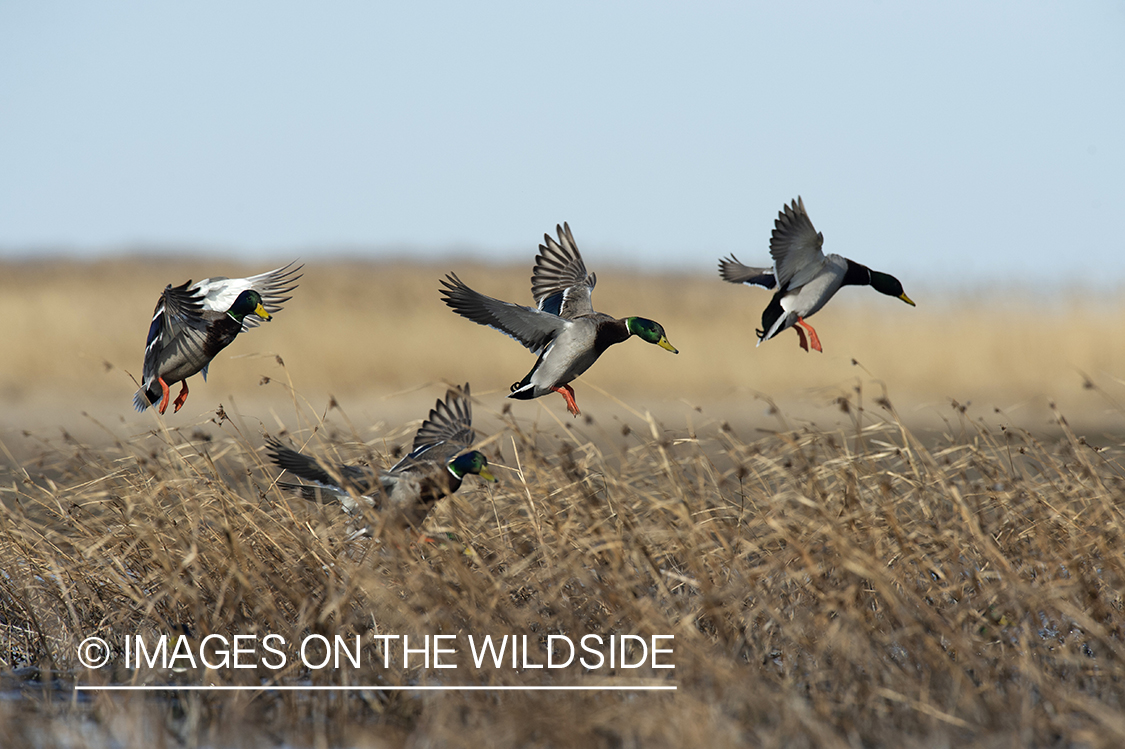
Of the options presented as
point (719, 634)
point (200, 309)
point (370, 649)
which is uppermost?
point (200, 309)

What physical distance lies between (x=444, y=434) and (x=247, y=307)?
2.83ft

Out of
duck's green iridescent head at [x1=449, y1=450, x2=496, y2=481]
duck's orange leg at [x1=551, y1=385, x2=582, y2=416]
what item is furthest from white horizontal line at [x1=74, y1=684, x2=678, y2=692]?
duck's orange leg at [x1=551, y1=385, x2=582, y2=416]

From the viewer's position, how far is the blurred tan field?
542 inches

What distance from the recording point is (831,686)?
3924 millimetres

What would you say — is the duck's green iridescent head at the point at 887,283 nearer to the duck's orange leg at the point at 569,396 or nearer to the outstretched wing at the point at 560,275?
the outstretched wing at the point at 560,275

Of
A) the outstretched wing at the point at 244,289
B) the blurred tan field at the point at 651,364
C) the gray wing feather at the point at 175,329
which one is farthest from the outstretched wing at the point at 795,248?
the blurred tan field at the point at 651,364

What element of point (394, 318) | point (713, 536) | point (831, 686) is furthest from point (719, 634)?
point (394, 318)

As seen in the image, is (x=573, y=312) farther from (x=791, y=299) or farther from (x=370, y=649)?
(x=370, y=649)

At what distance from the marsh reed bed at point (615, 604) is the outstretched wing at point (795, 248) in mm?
672

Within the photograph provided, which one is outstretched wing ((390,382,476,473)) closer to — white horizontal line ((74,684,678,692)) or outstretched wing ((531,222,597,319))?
outstretched wing ((531,222,597,319))

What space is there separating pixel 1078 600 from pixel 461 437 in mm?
2593

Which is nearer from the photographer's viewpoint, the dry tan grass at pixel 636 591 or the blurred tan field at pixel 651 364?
the dry tan grass at pixel 636 591

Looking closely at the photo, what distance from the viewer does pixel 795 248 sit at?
3420mm

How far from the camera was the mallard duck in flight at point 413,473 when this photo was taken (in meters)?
3.61
